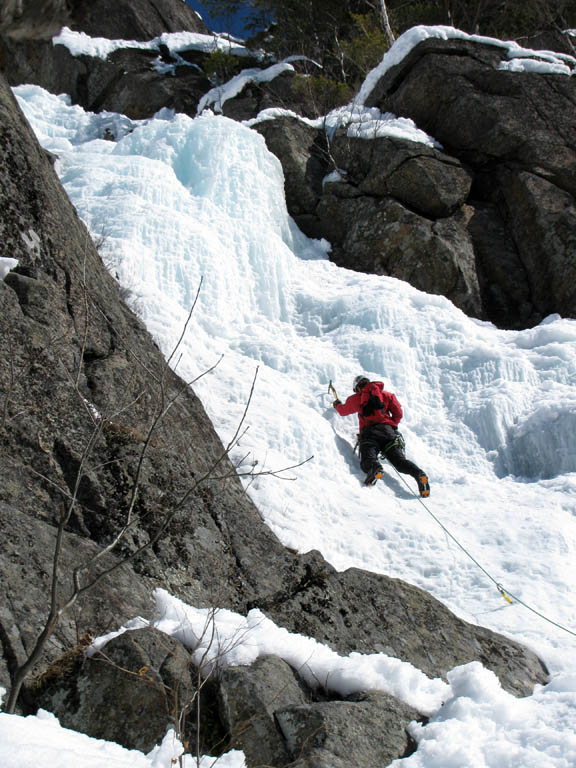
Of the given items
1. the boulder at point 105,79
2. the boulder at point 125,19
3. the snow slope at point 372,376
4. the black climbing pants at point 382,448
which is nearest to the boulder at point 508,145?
the snow slope at point 372,376

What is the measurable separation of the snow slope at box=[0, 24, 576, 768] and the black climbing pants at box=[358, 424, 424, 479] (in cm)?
22

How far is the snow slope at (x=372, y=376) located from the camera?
16.2 ft

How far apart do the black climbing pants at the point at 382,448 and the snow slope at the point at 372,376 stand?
0.22 metres

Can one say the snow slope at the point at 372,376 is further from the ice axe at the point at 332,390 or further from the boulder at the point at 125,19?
the boulder at the point at 125,19

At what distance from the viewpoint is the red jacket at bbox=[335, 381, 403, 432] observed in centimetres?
740

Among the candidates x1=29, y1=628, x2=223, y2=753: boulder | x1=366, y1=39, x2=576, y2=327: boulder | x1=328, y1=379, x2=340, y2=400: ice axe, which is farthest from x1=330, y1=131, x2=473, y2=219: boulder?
x1=29, y1=628, x2=223, y2=753: boulder

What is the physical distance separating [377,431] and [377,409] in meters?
0.26

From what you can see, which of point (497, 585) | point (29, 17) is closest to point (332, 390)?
point (497, 585)

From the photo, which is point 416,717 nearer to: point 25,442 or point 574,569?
point 25,442

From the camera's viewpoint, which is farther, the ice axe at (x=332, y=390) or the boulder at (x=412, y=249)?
the boulder at (x=412, y=249)

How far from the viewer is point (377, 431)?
24.0 feet

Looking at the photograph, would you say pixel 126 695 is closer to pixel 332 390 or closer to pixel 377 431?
pixel 377 431

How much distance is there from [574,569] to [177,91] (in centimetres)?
1527

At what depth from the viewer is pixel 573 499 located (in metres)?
6.80
